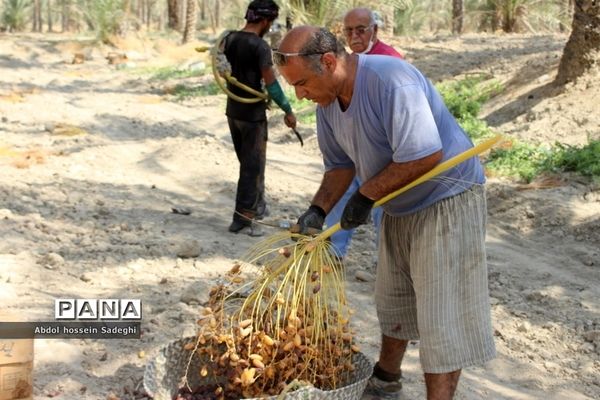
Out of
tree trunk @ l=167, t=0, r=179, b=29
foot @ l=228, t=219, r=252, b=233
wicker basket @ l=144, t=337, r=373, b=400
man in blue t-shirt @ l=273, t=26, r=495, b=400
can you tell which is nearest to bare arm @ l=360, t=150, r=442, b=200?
man in blue t-shirt @ l=273, t=26, r=495, b=400

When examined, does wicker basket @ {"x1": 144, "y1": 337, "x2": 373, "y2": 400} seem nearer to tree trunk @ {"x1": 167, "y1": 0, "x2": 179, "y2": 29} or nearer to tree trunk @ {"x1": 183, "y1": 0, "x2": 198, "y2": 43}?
tree trunk @ {"x1": 183, "y1": 0, "x2": 198, "y2": 43}

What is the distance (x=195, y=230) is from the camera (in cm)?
642

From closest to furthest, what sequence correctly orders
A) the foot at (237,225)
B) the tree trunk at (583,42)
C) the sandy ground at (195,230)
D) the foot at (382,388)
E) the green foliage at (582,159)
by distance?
the foot at (382,388) → the sandy ground at (195,230) → the foot at (237,225) → the green foliage at (582,159) → the tree trunk at (583,42)

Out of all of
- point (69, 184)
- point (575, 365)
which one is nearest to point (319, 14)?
point (69, 184)

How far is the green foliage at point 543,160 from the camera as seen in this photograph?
7.09 metres

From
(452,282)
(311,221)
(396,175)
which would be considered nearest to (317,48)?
(396,175)

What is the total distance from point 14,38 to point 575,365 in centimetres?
2174

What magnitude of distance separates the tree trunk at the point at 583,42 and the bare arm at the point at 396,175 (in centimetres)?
662

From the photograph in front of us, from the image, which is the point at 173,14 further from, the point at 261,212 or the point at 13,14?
the point at 261,212

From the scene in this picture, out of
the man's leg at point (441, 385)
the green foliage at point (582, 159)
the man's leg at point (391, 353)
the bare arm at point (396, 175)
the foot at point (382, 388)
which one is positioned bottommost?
the foot at point (382, 388)

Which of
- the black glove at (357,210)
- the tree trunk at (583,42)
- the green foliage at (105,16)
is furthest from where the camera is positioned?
the green foliage at (105,16)

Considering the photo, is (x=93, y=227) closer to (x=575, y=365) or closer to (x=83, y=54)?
(x=575, y=365)

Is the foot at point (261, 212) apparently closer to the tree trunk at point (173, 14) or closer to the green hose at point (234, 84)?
the green hose at point (234, 84)

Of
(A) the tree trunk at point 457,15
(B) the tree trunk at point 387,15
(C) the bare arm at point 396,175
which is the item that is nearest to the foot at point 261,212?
(C) the bare arm at point 396,175
